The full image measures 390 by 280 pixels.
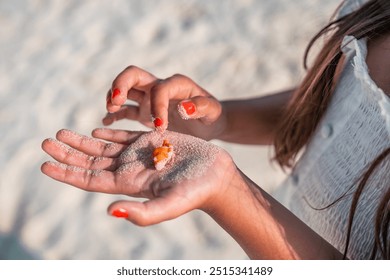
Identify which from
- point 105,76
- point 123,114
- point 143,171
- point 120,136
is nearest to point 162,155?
point 143,171

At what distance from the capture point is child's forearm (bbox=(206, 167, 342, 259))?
0.83 m

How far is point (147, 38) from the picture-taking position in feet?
6.84

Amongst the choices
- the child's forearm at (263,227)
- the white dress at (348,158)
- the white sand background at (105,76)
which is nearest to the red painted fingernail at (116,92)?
the child's forearm at (263,227)

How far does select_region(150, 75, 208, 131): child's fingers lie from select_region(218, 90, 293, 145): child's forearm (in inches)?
5.5

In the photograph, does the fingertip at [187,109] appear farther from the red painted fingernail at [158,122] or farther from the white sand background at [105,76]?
the white sand background at [105,76]

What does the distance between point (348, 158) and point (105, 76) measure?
119 cm

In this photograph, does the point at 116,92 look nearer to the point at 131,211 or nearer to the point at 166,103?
the point at 166,103

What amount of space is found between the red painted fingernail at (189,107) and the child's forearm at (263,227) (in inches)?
7.5

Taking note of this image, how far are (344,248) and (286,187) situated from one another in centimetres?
39

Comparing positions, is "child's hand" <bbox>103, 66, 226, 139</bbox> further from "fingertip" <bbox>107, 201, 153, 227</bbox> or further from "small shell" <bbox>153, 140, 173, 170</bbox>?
"fingertip" <bbox>107, 201, 153, 227</bbox>

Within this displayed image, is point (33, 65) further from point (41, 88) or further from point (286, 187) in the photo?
point (286, 187)

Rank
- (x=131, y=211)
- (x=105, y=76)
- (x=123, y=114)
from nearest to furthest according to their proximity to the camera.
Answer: (x=131, y=211) → (x=123, y=114) → (x=105, y=76)

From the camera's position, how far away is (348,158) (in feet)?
3.19

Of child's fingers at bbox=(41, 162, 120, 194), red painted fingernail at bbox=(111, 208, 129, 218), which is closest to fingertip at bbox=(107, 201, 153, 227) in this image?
red painted fingernail at bbox=(111, 208, 129, 218)
